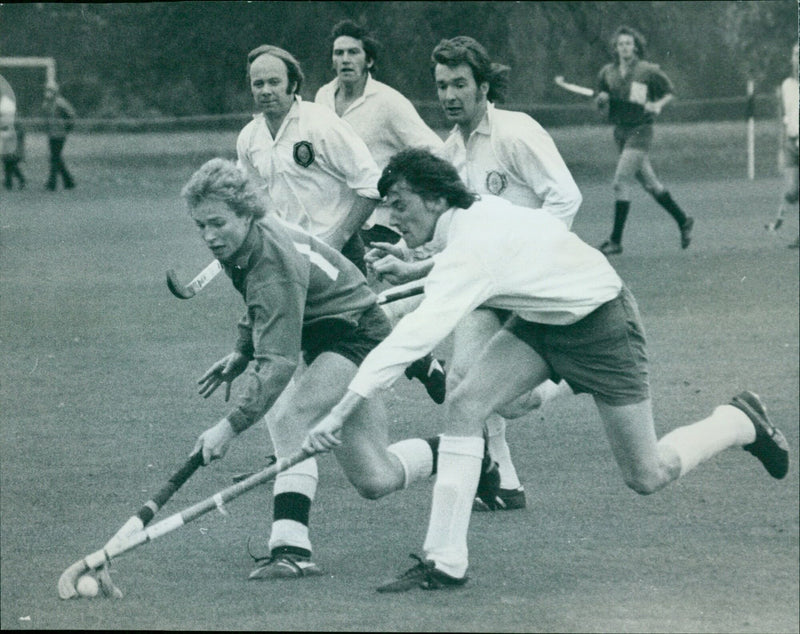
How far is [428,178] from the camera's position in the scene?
5234 millimetres

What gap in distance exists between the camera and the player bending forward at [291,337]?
5.21 meters

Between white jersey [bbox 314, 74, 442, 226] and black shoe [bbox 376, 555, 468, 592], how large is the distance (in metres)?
2.73

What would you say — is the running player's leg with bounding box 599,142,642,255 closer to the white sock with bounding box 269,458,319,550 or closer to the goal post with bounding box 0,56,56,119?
the white sock with bounding box 269,458,319,550

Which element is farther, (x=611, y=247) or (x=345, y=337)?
(x=611, y=247)

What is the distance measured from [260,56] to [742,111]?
77.0ft

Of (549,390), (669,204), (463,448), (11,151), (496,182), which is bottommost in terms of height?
(11,151)

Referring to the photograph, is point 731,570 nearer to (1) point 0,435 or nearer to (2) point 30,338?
(1) point 0,435

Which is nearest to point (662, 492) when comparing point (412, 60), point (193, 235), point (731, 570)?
point (731, 570)

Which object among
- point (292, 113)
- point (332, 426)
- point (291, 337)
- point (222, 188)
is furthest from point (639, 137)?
point (332, 426)

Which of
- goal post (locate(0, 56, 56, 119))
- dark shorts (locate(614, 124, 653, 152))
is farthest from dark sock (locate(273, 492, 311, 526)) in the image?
goal post (locate(0, 56, 56, 119))

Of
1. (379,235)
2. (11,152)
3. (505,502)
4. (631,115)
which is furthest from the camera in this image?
(11,152)

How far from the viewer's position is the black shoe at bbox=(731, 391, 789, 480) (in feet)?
22.2

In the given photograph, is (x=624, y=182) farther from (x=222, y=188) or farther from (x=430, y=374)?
(x=222, y=188)

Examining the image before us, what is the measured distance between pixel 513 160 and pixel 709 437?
130cm
